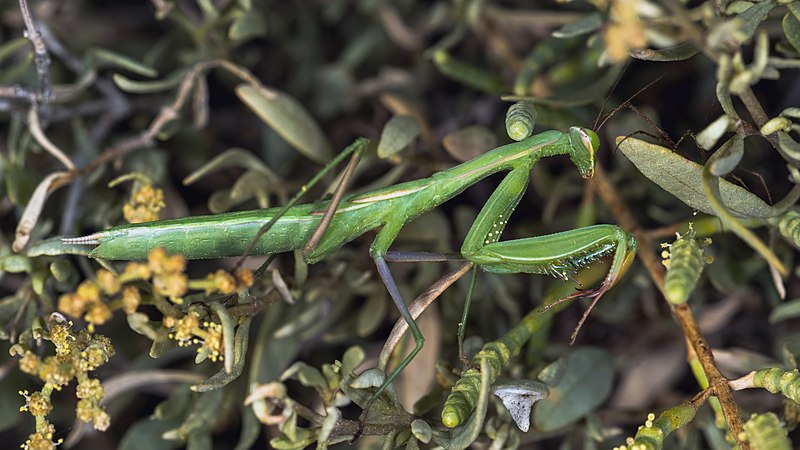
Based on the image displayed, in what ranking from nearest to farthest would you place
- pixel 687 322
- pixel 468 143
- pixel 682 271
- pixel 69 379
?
pixel 682 271
pixel 69 379
pixel 687 322
pixel 468 143

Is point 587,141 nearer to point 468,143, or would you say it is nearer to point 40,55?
point 468,143

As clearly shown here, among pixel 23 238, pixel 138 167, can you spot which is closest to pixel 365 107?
pixel 138 167

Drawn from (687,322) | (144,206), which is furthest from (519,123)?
(144,206)

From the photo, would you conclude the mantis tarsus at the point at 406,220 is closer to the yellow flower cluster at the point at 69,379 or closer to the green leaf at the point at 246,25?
the yellow flower cluster at the point at 69,379

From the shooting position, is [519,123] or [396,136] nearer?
[519,123]

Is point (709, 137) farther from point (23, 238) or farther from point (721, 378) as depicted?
point (23, 238)
